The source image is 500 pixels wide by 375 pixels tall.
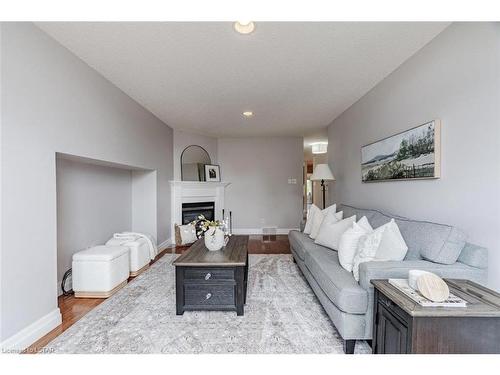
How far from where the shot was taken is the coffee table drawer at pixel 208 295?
2230 millimetres

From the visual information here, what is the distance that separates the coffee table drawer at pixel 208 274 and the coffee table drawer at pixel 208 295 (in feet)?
0.24

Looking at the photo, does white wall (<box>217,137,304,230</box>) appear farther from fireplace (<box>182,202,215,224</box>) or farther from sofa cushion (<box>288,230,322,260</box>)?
sofa cushion (<box>288,230,322,260</box>)

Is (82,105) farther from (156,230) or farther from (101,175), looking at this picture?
(156,230)

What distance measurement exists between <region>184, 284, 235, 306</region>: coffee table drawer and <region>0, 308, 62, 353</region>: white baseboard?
3.46 ft

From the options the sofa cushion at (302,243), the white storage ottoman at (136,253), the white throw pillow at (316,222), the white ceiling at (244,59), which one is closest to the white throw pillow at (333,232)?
the sofa cushion at (302,243)

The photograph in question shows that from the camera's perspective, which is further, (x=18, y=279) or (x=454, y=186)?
(x=454, y=186)

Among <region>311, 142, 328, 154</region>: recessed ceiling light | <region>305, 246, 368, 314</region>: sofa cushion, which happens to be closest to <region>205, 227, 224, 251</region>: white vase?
<region>305, 246, 368, 314</region>: sofa cushion

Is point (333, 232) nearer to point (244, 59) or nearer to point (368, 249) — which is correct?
point (368, 249)

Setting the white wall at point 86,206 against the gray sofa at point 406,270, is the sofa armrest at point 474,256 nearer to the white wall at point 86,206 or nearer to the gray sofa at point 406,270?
the gray sofa at point 406,270

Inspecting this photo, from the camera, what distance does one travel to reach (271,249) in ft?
15.3

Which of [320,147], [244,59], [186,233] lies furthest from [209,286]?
[320,147]

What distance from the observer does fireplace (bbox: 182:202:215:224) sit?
209 inches
